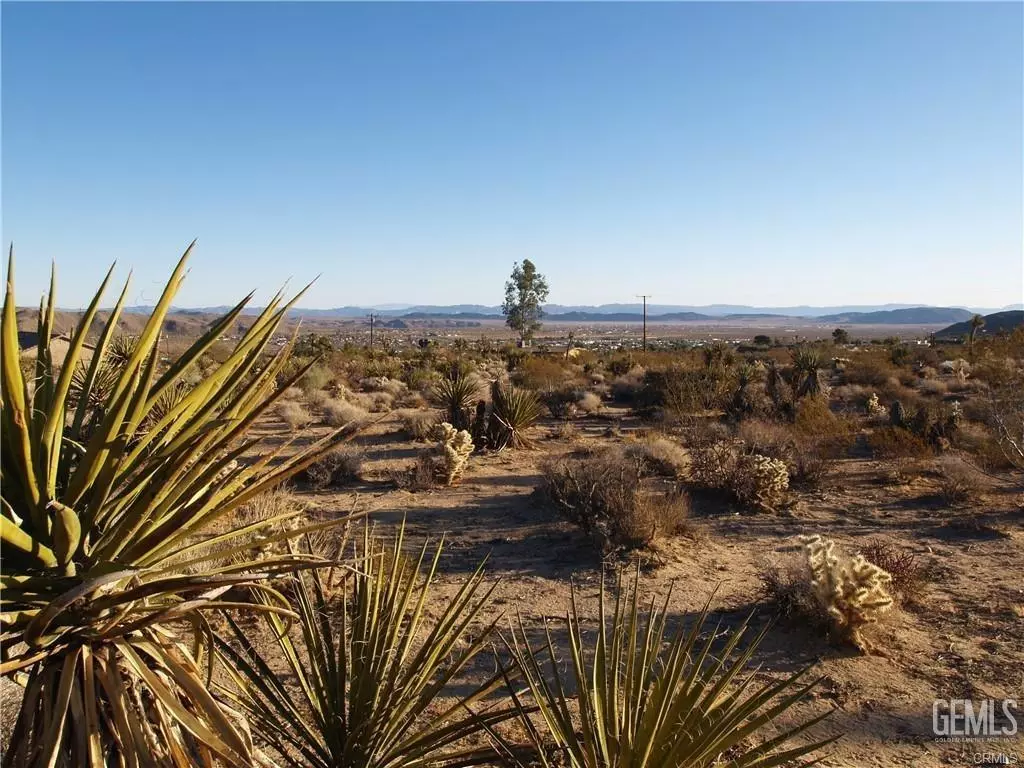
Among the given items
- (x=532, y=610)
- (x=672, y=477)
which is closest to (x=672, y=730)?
(x=532, y=610)

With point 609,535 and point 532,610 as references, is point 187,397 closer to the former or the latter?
point 532,610

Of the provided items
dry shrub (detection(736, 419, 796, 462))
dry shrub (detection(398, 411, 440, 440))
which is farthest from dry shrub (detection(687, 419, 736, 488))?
dry shrub (detection(398, 411, 440, 440))

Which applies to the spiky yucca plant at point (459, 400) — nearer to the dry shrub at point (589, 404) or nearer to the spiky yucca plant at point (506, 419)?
the spiky yucca plant at point (506, 419)

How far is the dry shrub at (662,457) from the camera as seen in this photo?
11.2m

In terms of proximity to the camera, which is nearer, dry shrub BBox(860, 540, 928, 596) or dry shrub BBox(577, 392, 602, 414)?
dry shrub BBox(860, 540, 928, 596)

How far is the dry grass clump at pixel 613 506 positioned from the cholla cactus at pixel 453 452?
84.5 inches

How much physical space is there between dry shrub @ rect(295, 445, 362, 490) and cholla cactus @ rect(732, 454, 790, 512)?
19.7 ft

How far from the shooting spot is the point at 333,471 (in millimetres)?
10539

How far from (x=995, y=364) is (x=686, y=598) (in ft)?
25.2

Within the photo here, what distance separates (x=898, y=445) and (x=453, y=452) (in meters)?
8.16

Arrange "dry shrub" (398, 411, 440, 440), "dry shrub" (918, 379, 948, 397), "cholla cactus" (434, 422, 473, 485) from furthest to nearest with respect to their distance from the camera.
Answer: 1. "dry shrub" (918, 379, 948, 397)
2. "dry shrub" (398, 411, 440, 440)
3. "cholla cactus" (434, 422, 473, 485)

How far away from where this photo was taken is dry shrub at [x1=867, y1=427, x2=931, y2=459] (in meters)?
11.8

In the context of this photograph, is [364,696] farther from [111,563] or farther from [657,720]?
[111,563]

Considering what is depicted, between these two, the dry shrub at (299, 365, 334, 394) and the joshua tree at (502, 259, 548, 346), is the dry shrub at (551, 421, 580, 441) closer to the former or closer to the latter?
the dry shrub at (299, 365, 334, 394)
